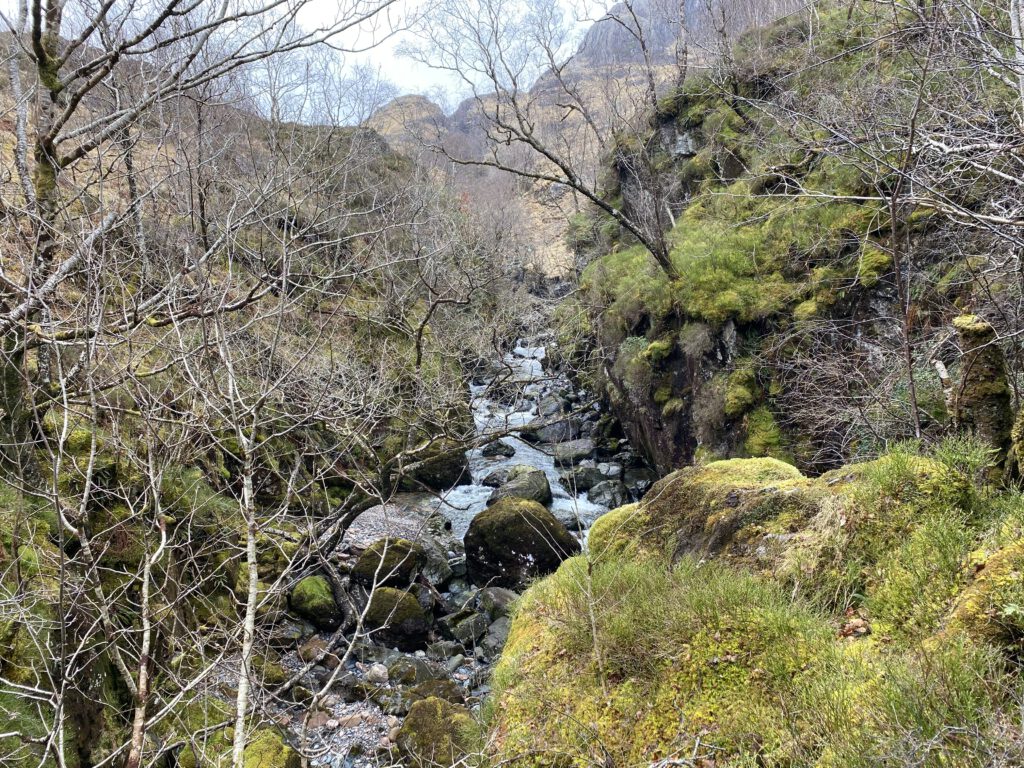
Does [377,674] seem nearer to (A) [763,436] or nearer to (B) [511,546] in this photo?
(B) [511,546]

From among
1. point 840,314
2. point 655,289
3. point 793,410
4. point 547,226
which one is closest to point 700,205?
point 655,289

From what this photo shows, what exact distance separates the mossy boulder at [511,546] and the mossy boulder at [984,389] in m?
6.66

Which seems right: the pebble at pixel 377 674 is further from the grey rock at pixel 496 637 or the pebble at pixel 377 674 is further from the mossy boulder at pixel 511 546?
the mossy boulder at pixel 511 546

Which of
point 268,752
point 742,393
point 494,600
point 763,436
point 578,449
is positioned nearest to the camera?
point 268,752

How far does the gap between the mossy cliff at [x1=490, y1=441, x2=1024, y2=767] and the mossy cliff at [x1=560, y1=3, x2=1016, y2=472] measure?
212 centimetres

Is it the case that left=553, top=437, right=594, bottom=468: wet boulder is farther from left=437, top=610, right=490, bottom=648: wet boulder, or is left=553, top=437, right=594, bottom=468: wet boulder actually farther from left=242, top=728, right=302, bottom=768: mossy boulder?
left=242, top=728, right=302, bottom=768: mossy boulder

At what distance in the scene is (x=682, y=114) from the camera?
51.0ft

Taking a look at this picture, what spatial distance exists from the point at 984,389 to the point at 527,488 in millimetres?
9090

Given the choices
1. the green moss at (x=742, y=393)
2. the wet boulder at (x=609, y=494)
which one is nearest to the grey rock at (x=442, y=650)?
the wet boulder at (x=609, y=494)

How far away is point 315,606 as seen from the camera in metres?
8.34

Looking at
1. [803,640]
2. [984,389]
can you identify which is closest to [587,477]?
[984,389]

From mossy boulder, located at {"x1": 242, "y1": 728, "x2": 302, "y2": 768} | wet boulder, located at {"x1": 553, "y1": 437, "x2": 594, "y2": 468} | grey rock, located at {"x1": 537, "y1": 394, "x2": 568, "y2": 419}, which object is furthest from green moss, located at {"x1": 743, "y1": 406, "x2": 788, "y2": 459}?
grey rock, located at {"x1": 537, "y1": 394, "x2": 568, "y2": 419}

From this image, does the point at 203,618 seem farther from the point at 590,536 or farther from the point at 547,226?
the point at 547,226

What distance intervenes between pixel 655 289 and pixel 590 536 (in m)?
7.93
